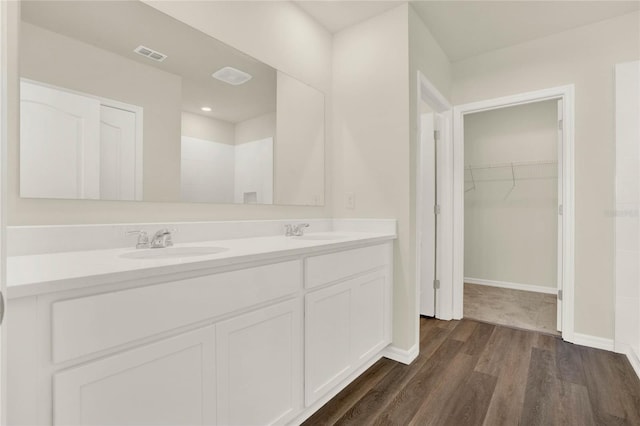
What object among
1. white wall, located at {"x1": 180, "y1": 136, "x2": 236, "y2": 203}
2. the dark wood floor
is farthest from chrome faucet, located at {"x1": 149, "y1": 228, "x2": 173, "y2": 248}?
the dark wood floor

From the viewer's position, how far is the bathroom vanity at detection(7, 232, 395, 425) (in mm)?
720

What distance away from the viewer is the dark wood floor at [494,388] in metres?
1.51

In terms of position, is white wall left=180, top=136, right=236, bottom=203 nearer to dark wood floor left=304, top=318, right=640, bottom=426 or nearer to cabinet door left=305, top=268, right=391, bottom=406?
cabinet door left=305, top=268, right=391, bottom=406

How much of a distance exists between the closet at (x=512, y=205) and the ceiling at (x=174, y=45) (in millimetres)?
3035

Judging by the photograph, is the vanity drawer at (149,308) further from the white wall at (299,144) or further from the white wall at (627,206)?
the white wall at (627,206)

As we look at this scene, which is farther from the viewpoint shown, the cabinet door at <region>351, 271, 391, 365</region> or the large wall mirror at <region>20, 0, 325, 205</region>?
the cabinet door at <region>351, 271, 391, 365</region>

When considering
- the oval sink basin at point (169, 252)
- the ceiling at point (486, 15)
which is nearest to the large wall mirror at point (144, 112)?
the oval sink basin at point (169, 252)

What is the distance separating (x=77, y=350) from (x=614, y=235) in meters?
3.11

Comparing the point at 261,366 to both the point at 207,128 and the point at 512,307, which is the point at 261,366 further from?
the point at 512,307

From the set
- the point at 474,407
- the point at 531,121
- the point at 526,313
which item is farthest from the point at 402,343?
the point at 531,121

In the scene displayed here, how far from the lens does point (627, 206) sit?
2174 mm

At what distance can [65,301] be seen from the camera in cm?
74

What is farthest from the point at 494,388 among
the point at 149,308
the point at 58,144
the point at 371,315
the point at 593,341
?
the point at 58,144

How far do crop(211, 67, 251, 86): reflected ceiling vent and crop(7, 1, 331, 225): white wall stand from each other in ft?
0.44
